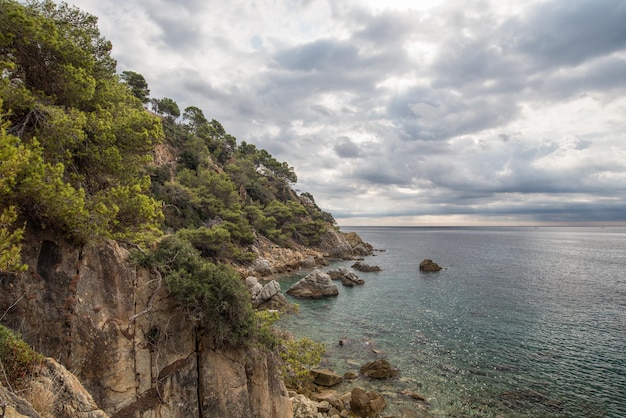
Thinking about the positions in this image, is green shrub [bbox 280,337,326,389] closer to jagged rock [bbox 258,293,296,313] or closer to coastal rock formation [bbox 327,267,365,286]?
jagged rock [bbox 258,293,296,313]

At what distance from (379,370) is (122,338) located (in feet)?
54.0

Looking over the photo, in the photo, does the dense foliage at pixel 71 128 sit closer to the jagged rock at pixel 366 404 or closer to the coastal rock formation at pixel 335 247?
the jagged rock at pixel 366 404

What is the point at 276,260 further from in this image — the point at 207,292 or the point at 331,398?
the point at 207,292

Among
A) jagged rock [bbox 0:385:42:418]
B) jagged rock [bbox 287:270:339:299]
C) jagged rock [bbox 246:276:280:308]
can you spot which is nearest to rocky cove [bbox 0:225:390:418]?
jagged rock [bbox 0:385:42:418]

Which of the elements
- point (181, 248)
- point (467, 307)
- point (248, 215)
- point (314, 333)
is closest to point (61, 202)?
point (181, 248)

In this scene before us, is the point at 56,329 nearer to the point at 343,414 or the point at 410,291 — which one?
the point at 343,414

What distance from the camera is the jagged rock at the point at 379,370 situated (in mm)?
20141

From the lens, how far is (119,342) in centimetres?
965

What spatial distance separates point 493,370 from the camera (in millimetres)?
21047

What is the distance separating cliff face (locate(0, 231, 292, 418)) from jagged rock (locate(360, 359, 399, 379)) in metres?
10.3

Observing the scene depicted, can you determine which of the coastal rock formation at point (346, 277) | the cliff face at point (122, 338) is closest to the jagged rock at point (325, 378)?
Result: the cliff face at point (122, 338)

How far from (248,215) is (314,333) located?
3954cm

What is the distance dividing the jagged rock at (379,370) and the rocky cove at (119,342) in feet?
30.8

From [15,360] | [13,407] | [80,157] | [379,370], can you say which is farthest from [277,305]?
[13,407]
